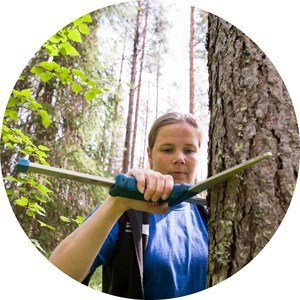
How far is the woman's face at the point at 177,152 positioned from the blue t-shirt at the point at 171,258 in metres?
0.16

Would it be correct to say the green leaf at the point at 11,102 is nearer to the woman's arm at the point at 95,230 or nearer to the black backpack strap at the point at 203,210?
the woman's arm at the point at 95,230

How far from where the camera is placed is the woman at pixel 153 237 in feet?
2.85

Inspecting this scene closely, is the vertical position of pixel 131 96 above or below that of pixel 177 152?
above

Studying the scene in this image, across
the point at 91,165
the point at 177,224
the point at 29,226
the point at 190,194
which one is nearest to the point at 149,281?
the point at 177,224

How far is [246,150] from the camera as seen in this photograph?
793mm

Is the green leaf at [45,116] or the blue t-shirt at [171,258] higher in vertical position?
the green leaf at [45,116]

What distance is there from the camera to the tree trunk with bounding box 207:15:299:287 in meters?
0.76

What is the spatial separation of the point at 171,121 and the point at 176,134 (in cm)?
5

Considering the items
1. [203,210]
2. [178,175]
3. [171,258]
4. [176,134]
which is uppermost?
[176,134]

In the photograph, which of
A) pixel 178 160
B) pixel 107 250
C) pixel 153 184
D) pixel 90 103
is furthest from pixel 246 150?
pixel 90 103

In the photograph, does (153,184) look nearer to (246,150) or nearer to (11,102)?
(246,150)

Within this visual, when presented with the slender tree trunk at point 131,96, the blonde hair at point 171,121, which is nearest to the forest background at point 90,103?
the slender tree trunk at point 131,96

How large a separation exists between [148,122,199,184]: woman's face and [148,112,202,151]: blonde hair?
1 centimetres

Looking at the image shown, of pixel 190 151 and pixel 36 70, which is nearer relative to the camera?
pixel 190 151
